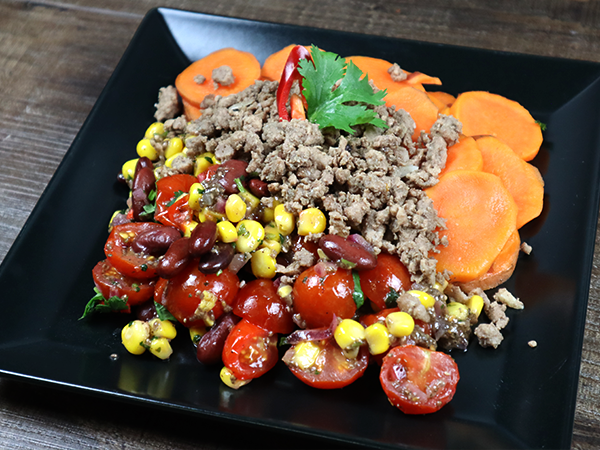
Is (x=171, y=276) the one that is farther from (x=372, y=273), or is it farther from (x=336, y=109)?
(x=336, y=109)

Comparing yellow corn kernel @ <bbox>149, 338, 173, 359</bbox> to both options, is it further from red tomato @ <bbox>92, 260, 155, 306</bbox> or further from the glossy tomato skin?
the glossy tomato skin

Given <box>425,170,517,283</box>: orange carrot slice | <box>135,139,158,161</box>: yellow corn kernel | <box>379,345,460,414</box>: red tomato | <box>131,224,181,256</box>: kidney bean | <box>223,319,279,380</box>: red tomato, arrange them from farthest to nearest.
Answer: <box>135,139,158,161</box>: yellow corn kernel → <box>425,170,517,283</box>: orange carrot slice → <box>131,224,181,256</box>: kidney bean → <box>223,319,279,380</box>: red tomato → <box>379,345,460,414</box>: red tomato

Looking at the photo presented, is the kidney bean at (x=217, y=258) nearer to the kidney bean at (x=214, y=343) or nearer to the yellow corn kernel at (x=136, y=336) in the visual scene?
the kidney bean at (x=214, y=343)

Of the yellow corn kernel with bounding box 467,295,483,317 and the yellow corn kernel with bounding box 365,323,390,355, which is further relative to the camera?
the yellow corn kernel with bounding box 467,295,483,317

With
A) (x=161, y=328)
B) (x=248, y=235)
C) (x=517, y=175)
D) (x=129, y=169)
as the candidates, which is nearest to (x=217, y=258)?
(x=248, y=235)

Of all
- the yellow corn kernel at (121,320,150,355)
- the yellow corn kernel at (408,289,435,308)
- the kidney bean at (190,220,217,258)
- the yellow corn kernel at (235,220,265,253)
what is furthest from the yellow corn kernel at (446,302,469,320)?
the yellow corn kernel at (121,320,150,355)

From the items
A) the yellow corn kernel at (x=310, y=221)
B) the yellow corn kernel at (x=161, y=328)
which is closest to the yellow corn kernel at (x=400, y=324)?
the yellow corn kernel at (x=310, y=221)

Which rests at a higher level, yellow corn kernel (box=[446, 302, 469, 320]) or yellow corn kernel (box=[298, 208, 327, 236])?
yellow corn kernel (box=[298, 208, 327, 236])
